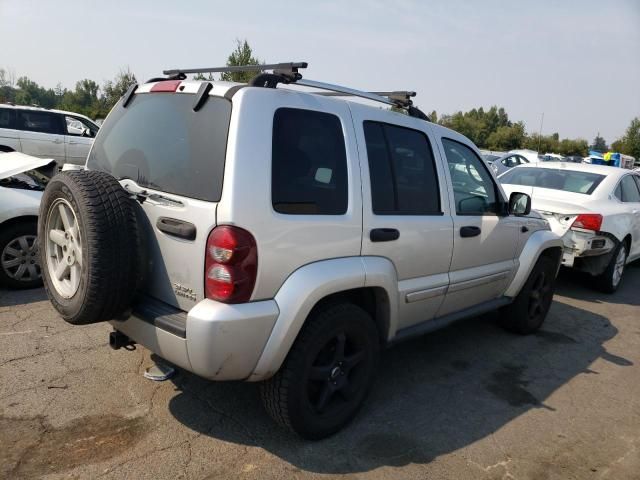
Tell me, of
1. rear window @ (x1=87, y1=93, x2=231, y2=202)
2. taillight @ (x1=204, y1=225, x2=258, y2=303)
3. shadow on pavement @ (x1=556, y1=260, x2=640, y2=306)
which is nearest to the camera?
taillight @ (x1=204, y1=225, x2=258, y2=303)

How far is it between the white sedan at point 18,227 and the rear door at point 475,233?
3.70 metres

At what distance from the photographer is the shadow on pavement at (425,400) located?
2861 millimetres

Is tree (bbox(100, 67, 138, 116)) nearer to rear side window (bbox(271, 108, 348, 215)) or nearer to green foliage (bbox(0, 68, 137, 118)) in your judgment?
green foliage (bbox(0, 68, 137, 118))

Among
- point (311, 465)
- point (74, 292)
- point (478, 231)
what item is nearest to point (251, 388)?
point (311, 465)

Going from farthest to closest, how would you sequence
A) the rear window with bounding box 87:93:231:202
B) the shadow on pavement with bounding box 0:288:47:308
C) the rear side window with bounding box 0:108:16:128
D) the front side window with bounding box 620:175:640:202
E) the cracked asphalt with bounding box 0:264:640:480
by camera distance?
the rear side window with bounding box 0:108:16:128 < the front side window with bounding box 620:175:640:202 < the shadow on pavement with bounding box 0:288:47:308 < the cracked asphalt with bounding box 0:264:640:480 < the rear window with bounding box 87:93:231:202

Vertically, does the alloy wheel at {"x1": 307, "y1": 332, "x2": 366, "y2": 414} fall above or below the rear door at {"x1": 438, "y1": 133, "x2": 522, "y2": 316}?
below

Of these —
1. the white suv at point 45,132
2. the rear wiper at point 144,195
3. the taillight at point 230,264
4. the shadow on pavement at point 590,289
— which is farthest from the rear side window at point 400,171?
the white suv at point 45,132

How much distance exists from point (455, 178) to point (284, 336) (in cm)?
193

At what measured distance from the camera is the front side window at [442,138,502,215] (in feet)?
12.3

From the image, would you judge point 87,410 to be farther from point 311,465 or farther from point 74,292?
point 311,465

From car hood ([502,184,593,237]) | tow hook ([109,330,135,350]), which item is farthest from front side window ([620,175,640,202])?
tow hook ([109,330,135,350])

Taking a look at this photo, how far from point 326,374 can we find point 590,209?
4626 mm

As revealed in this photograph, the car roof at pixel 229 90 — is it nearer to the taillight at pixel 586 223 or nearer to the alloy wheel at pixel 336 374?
the alloy wheel at pixel 336 374

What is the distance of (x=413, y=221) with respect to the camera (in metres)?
3.25
